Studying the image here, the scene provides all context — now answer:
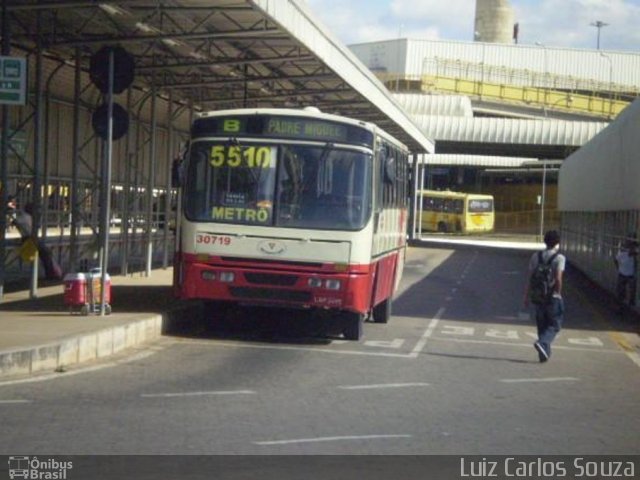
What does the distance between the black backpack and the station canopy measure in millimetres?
5436

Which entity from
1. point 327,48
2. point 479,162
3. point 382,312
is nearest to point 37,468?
point 382,312

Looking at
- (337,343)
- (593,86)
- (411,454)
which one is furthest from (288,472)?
(593,86)

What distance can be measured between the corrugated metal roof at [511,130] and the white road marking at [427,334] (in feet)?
108

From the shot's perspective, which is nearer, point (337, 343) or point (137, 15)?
point (337, 343)

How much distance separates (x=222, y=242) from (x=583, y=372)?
16.7 ft

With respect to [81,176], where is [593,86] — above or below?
above

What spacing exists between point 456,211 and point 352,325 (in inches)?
2693

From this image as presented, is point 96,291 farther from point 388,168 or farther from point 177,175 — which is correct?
point 388,168

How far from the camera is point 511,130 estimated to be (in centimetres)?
5744

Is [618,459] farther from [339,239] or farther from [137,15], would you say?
[137,15]

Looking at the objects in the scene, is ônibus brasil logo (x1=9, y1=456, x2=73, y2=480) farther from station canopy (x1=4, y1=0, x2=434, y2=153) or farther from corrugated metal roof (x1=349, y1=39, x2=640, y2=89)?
corrugated metal roof (x1=349, y1=39, x2=640, y2=89)

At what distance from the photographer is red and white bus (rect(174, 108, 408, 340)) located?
16.7 metres

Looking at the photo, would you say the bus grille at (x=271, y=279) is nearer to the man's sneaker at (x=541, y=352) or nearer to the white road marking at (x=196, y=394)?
the man's sneaker at (x=541, y=352)

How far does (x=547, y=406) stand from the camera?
12383 mm
